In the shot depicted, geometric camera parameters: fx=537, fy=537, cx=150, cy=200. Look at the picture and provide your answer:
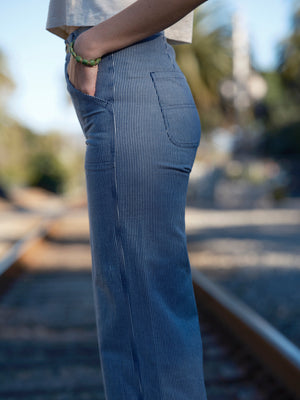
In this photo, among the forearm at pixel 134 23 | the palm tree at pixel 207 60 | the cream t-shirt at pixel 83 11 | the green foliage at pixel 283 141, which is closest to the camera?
the forearm at pixel 134 23

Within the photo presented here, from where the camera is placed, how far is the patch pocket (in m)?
1.04

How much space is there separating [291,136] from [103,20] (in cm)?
2075

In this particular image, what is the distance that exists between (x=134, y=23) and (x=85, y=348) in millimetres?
2254

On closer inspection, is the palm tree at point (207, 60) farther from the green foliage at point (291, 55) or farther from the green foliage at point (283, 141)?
the green foliage at point (283, 141)

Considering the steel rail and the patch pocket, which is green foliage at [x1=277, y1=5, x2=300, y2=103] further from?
the patch pocket

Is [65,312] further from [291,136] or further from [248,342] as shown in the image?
[291,136]

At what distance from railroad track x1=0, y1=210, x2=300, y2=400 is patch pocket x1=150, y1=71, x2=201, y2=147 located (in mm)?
1281

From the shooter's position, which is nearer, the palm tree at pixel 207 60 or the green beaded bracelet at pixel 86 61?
the green beaded bracelet at pixel 86 61

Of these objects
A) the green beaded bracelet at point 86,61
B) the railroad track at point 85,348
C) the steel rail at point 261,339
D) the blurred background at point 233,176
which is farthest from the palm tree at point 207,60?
the green beaded bracelet at point 86,61

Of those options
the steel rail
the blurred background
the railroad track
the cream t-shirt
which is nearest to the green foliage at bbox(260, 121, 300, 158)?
the blurred background

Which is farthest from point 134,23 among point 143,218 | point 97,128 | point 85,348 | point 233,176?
point 233,176

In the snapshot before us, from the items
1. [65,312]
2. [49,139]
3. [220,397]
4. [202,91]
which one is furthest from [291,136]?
[49,139]

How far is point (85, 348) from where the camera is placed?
292cm

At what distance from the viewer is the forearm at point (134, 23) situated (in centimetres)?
97
